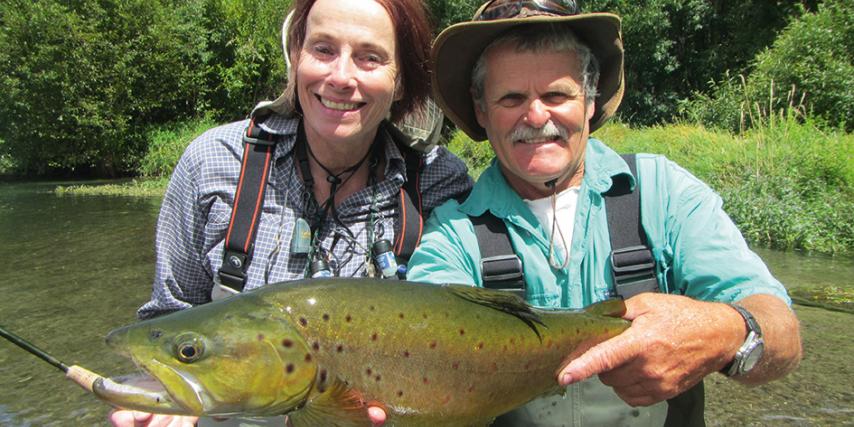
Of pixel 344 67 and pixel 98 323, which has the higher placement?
pixel 344 67

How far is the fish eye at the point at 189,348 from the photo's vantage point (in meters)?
1.90

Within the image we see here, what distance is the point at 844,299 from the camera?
709 cm

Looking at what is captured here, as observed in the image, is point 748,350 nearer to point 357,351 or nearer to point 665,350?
point 665,350

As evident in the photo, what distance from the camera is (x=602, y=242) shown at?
2.91 metres

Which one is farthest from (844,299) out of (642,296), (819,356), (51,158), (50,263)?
(51,158)

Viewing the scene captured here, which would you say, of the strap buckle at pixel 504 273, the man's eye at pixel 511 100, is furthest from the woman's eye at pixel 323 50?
the strap buckle at pixel 504 273

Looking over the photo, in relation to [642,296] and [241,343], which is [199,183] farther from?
[642,296]

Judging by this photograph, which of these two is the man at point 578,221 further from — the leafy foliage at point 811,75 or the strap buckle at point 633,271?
the leafy foliage at point 811,75

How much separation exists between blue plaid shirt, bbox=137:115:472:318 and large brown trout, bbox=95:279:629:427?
1.09 m

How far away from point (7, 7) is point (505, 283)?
36.5 m

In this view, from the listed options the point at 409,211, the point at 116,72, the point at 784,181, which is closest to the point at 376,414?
the point at 409,211

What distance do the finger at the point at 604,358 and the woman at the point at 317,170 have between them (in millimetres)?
1394

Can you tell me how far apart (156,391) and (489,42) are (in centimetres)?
223

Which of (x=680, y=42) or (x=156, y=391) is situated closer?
(x=156, y=391)
